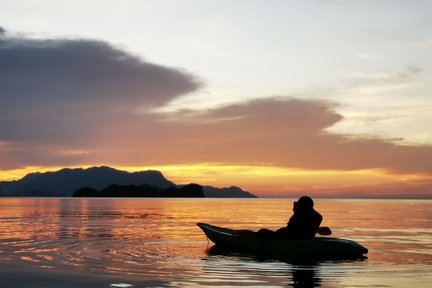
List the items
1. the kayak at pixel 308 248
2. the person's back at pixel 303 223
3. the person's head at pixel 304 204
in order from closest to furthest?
the person's head at pixel 304 204 → the kayak at pixel 308 248 → the person's back at pixel 303 223

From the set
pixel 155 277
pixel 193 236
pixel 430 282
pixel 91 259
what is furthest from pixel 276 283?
pixel 193 236

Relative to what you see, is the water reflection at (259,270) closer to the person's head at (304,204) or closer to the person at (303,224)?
the person at (303,224)

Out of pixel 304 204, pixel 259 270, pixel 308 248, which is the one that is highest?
pixel 304 204

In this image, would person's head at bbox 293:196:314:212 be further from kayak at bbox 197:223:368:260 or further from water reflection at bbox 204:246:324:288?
water reflection at bbox 204:246:324:288

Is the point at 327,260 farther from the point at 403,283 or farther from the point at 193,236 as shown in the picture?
the point at 193,236

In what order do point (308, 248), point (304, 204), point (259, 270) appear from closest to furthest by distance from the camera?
point (259, 270), point (304, 204), point (308, 248)

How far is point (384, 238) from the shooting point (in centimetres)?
3688

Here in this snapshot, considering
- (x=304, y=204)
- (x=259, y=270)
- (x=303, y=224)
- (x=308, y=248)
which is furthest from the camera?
(x=303, y=224)

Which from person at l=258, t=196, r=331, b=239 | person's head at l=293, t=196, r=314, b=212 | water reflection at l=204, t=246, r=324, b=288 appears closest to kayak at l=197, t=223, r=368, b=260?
person at l=258, t=196, r=331, b=239

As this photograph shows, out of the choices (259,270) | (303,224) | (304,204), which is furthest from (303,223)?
(259,270)

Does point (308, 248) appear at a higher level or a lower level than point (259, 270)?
higher

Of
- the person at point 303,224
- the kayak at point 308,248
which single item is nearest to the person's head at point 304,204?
the person at point 303,224

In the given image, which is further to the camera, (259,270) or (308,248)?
(308,248)

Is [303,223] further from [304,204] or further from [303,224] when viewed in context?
[304,204]
